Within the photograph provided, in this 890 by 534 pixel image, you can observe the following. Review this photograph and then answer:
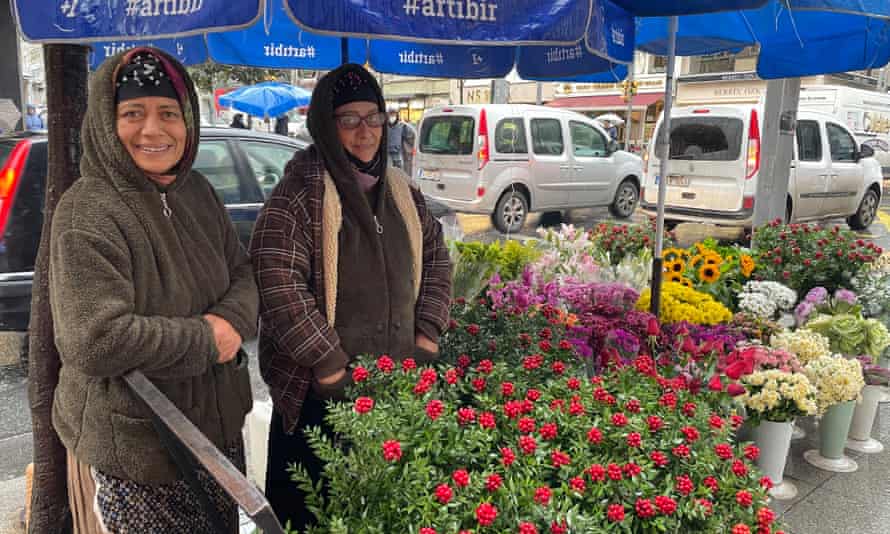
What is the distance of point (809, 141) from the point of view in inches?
426

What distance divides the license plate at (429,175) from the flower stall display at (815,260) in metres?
6.85

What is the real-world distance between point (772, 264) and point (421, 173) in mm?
7326

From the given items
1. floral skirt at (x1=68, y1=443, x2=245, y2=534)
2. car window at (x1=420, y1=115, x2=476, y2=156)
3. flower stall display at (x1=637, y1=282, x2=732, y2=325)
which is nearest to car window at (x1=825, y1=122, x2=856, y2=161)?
car window at (x1=420, y1=115, x2=476, y2=156)

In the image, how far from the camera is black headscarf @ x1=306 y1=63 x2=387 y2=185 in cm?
207

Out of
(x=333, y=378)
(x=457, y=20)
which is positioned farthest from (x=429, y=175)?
(x=457, y=20)

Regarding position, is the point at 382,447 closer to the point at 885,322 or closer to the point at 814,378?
the point at 814,378

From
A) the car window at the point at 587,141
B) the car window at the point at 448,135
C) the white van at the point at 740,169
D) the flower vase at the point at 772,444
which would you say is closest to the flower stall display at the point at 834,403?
the flower vase at the point at 772,444

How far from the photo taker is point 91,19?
166cm

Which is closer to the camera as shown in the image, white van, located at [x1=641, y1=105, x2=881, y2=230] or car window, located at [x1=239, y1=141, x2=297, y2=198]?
car window, located at [x1=239, y1=141, x2=297, y2=198]

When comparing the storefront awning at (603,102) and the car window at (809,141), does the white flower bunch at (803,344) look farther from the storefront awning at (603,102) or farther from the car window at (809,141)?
the storefront awning at (603,102)

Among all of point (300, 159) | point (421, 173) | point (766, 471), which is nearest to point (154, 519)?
point (300, 159)

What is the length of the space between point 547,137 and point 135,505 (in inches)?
409

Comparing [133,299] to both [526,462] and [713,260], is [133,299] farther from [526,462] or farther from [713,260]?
[713,260]

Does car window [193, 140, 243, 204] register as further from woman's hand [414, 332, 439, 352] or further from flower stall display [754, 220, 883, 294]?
flower stall display [754, 220, 883, 294]
